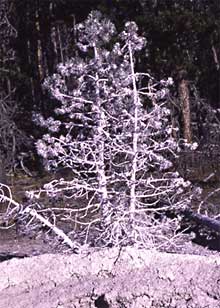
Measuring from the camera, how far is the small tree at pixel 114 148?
20.0ft

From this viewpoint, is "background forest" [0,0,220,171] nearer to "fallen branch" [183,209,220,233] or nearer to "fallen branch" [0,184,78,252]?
"fallen branch" [183,209,220,233]

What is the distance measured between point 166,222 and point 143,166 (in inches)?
20.8

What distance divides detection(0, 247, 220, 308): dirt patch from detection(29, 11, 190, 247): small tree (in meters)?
1.18

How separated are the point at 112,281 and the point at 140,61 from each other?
44.4 feet

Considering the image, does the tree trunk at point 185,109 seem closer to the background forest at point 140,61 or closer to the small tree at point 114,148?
the background forest at point 140,61

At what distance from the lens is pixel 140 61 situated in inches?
694

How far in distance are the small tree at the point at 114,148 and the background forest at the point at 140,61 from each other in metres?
7.27

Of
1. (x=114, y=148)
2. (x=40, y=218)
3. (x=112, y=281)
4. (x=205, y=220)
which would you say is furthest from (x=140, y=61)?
(x=112, y=281)

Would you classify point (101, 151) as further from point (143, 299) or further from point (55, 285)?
point (143, 299)

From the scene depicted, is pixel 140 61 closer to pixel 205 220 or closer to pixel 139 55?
pixel 139 55

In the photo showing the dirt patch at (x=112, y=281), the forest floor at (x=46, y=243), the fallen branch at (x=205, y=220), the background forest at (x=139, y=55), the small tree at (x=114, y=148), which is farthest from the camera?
the background forest at (x=139, y=55)

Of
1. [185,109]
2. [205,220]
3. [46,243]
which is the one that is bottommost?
[205,220]

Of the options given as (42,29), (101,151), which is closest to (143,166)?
(101,151)

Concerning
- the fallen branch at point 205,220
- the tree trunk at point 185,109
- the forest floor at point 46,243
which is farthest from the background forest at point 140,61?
the fallen branch at point 205,220
